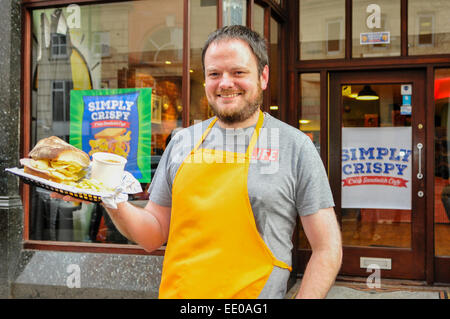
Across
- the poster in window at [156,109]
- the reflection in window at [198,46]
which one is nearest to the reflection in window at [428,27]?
the reflection in window at [198,46]

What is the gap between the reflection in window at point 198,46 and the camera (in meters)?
4.53

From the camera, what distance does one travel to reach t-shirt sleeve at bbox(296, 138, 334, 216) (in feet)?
5.89

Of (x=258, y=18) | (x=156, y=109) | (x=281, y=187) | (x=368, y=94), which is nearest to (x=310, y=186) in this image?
(x=281, y=187)

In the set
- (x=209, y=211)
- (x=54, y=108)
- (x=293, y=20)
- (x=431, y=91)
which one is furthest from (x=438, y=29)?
(x=209, y=211)

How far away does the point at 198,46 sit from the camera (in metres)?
4.68

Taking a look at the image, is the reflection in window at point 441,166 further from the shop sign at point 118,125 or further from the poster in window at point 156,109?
the shop sign at point 118,125

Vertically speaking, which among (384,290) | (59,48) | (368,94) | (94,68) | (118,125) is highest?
(59,48)

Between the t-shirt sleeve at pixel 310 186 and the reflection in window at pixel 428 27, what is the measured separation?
4376 millimetres

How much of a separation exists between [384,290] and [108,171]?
431 centimetres

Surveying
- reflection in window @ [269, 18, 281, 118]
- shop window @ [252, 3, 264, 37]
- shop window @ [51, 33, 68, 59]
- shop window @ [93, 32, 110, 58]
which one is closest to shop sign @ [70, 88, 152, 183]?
Answer: shop window @ [93, 32, 110, 58]

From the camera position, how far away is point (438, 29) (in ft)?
18.1

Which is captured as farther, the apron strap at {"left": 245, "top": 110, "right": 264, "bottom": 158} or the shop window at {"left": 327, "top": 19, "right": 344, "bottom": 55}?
the shop window at {"left": 327, "top": 19, "right": 344, "bottom": 55}

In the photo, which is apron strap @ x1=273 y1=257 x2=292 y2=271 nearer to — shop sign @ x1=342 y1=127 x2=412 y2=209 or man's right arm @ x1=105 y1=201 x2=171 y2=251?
man's right arm @ x1=105 y1=201 x2=171 y2=251

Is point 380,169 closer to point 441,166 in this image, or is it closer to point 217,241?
point 441,166
